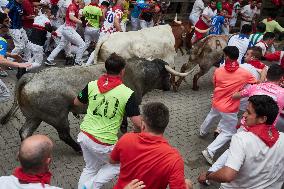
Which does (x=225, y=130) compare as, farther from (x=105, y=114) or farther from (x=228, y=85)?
(x=105, y=114)

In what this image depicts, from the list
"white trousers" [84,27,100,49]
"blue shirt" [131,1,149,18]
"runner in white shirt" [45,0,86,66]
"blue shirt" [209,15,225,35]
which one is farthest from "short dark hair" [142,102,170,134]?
"blue shirt" [131,1,149,18]

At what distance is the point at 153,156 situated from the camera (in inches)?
139

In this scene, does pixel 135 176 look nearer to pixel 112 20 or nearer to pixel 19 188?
pixel 19 188

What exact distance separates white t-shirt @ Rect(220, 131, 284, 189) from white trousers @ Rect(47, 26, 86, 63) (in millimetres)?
7721

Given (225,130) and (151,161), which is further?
(225,130)

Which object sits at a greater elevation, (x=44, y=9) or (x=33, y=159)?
(x=33, y=159)

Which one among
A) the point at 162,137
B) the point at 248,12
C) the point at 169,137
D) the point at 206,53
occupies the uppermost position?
the point at 162,137

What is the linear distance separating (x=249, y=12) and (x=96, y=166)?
12900 millimetres

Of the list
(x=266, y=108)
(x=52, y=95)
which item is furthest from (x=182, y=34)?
(x=266, y=108)

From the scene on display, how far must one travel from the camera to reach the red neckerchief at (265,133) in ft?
12.6

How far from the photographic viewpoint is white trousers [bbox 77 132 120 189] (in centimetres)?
489

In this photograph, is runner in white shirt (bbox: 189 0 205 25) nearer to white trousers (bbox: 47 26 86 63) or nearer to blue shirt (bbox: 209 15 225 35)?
blue shirt (bbox: 209 15 225 35)

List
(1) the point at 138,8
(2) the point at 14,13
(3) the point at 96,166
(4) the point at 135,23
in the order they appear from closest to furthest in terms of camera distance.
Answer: (3) the point at 96,166, (2) the point at 14,13, (1) the point at 138,8, (4) the point at 135,23

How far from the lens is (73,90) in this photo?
645 centimetres
